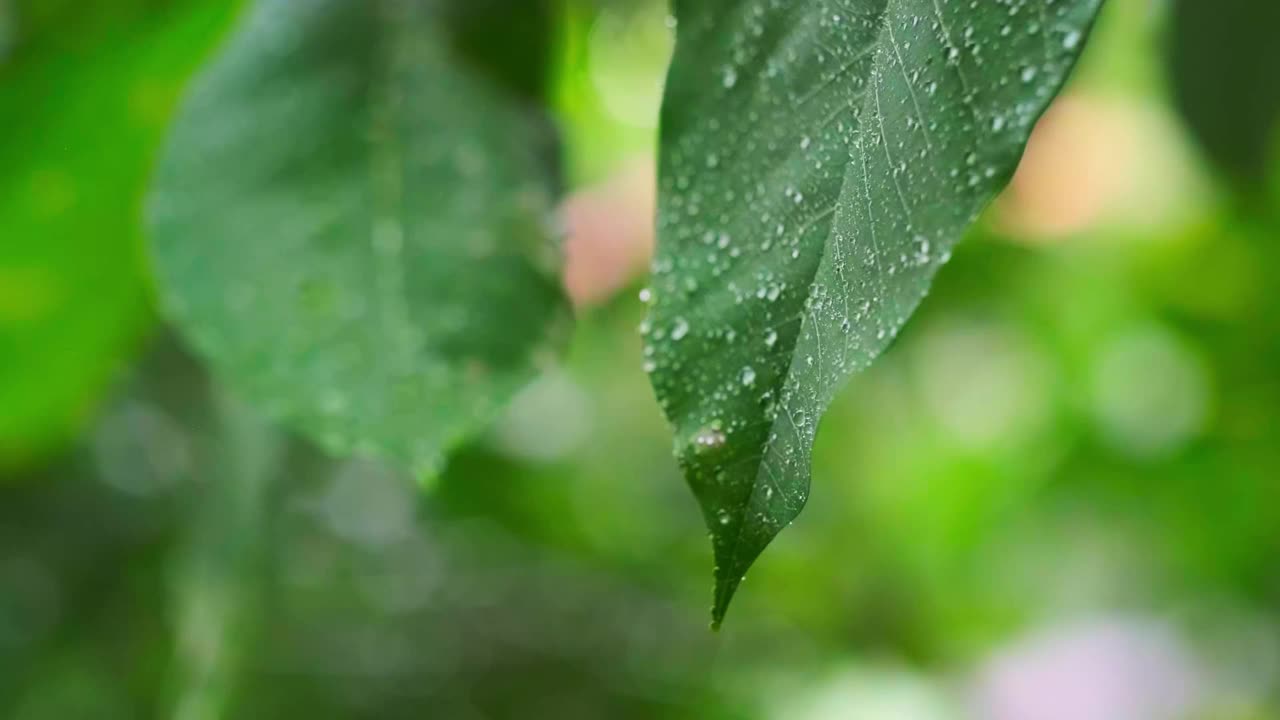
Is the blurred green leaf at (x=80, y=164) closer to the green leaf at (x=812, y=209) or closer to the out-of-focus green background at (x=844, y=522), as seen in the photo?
the out-of-focus green background at (x=844, y=522)

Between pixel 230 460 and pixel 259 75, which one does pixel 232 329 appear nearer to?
pixel 259 75

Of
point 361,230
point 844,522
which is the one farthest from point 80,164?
point 844,522

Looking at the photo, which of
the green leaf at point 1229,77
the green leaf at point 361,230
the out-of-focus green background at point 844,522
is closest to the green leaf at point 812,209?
the green leaf at point 361,230

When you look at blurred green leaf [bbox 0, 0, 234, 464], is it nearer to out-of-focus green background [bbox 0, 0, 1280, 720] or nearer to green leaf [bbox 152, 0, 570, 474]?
out-of-focus green background [bbox 0, 0, 1280, 720]

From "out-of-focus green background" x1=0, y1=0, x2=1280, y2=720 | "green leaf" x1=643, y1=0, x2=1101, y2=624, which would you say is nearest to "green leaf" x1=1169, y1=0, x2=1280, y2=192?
"out-of-focus green background" x1=0, y1=0, x2=1280, y2=720

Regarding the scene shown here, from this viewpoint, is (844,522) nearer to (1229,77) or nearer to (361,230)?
(1229,77)

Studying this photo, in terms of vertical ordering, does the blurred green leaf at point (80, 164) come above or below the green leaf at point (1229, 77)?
below
